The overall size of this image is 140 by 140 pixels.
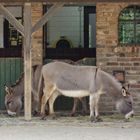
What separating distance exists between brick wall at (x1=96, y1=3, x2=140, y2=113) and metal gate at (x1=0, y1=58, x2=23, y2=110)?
2206 mm

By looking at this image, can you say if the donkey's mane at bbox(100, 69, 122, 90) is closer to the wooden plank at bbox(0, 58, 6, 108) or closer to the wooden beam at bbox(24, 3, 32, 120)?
the wooden beam at bbox(24, 3, 32, 120)

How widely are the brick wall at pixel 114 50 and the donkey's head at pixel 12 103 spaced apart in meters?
2.33

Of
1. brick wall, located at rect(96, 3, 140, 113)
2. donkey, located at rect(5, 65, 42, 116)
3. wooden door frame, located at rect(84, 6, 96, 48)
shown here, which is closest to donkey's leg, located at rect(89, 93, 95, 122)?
brick wall, located at rect(96, 3, 140, 113)

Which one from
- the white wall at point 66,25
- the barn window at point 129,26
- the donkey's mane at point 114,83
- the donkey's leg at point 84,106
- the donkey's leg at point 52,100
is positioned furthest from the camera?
the white wall at point 66,25

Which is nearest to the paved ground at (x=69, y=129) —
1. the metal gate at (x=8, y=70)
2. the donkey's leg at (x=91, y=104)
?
the donkey's leg at (x=91, y=104)

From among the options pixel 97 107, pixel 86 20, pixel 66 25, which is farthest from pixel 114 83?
pixel 66 25

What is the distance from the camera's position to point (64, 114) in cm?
1489

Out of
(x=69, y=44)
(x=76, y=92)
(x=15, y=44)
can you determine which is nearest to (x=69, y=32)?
(x=69, y=44)

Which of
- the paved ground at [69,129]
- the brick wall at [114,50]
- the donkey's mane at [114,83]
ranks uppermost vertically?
the brick wall at [114,50]

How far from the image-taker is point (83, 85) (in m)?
13.7

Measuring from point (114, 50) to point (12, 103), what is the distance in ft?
9.52

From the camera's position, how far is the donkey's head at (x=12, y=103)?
14.5 metres

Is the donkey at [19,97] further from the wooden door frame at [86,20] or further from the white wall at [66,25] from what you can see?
the white wall at [66,25]

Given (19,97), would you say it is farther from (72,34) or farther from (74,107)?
(72,34)
